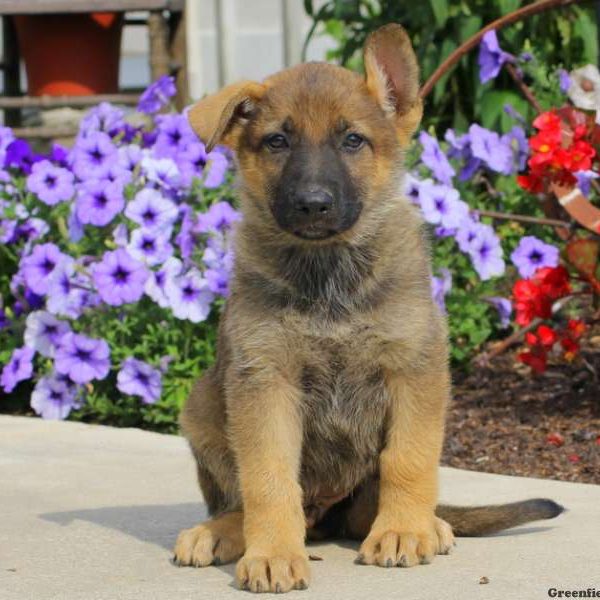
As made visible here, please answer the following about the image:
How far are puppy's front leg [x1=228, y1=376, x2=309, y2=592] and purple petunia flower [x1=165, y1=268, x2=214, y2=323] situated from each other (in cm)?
215

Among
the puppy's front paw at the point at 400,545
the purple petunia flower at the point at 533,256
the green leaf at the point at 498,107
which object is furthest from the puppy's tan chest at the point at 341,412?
the green leaf at the point at 498,107

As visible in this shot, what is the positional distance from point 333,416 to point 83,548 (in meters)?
0.81

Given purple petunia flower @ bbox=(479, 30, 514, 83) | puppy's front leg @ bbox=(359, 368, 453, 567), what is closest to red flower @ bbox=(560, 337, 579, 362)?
purple petunia flower @ bbox=(479, 30, 514, 83)

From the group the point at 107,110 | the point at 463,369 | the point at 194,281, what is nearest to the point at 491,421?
the point at 463,369

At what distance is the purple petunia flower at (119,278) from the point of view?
5750 millimetres

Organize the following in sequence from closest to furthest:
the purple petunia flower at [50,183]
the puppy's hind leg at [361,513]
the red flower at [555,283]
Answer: the puppy's hind leg at [361,513]
the red flower at [555,283]
the purple petunia flower at [50,183]

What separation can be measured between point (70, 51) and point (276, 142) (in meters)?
5.80

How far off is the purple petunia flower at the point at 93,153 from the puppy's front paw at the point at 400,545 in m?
3.07

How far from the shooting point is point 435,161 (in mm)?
6363

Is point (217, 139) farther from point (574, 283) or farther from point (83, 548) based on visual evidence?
point (574, 283)

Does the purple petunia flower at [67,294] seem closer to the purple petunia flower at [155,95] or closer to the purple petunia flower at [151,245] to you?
the purple petunia flower at [151,245]

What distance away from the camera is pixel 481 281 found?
646cm

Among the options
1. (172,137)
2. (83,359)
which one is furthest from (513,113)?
(83,359)

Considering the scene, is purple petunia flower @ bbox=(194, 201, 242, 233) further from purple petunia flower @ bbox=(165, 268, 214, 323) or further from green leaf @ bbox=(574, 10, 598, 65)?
green leaf @ bbox=(574, 10, 598, 65)
